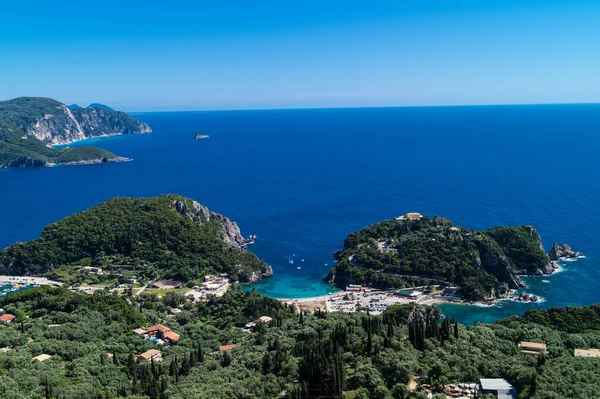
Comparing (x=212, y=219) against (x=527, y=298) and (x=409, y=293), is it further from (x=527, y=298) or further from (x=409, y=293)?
(x=527, y=298)

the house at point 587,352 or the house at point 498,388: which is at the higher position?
the house at point 498,388

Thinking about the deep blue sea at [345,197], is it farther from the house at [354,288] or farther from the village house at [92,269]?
the village house at [92,269]

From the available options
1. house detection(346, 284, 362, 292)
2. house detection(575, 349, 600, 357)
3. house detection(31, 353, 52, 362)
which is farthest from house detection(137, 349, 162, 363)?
house detection(575, 349, 600, 357)

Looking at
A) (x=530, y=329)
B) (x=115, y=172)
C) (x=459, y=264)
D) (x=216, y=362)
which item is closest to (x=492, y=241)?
(x=459, y=264)

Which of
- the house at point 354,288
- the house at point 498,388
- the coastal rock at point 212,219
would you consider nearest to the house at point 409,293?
the house at point 354,288

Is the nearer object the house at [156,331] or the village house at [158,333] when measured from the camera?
the village house at [158,333]

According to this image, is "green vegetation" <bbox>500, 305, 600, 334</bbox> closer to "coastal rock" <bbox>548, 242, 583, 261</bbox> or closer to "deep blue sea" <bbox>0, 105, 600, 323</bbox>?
"deep blue sea" <bbox>0, 105, 600, 323</bbox>
